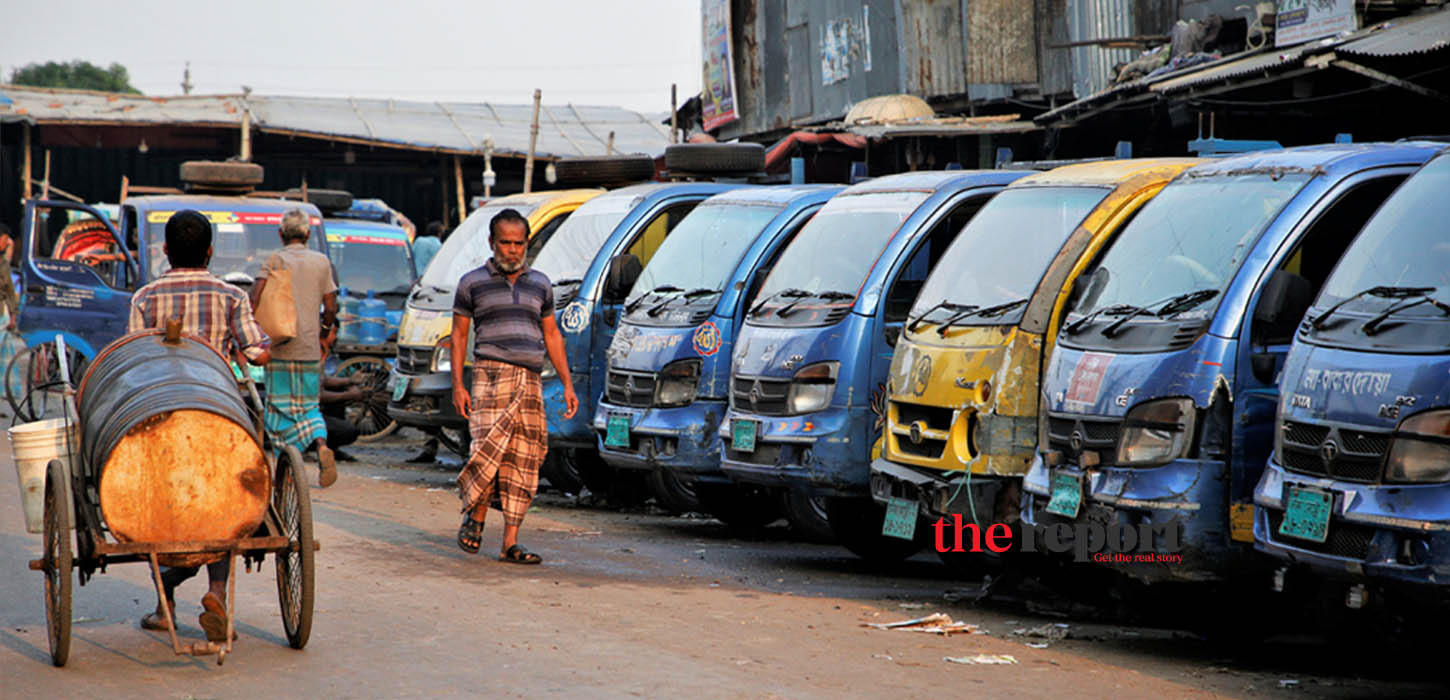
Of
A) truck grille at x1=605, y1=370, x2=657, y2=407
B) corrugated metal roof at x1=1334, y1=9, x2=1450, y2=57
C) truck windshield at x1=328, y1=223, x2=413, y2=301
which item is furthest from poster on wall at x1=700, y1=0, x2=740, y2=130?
truck grille at x1=605, y1=370, x2=657, y2=407

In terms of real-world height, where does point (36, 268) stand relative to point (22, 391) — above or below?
above

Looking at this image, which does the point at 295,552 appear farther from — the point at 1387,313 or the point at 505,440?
the point at 1387,313

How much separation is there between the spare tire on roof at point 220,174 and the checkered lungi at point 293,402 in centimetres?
559

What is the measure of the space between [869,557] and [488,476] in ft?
7.20

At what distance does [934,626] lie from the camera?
25.2 feet

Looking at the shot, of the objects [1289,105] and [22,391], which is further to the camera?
[22,391]

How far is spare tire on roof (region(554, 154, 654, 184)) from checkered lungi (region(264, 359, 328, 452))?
3.83 meters

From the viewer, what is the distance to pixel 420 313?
14.0m

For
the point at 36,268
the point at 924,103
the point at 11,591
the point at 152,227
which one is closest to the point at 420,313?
the point at 152,227

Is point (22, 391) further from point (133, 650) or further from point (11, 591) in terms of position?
point (133, 650)

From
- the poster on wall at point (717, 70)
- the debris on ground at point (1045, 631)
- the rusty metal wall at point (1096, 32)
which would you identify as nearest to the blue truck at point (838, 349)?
the debris on ground at point (1045, 631)

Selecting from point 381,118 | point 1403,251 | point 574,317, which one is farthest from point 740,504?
point 381,118

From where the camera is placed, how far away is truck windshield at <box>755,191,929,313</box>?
32.0 feet

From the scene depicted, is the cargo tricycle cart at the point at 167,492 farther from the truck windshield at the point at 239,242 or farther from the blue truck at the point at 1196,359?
the truck windshield at the point at 239,242
